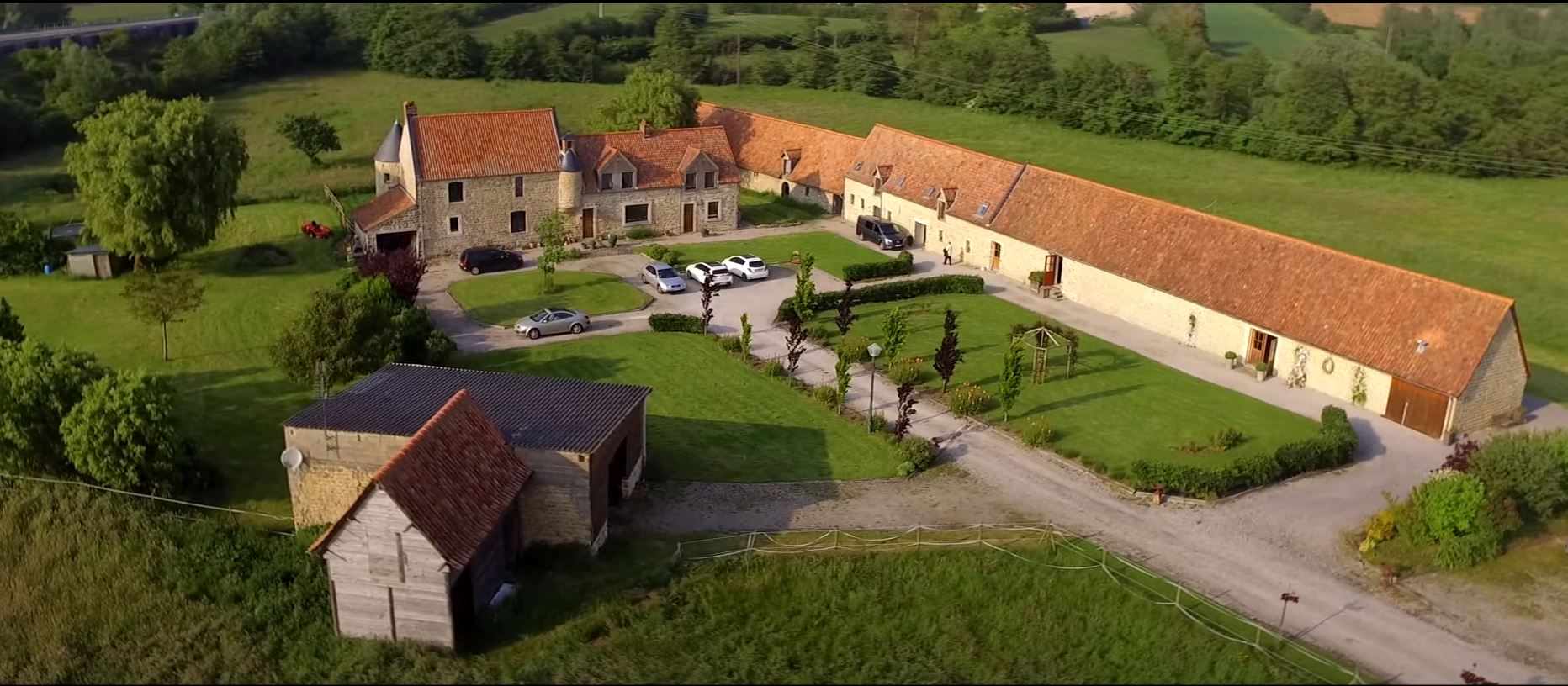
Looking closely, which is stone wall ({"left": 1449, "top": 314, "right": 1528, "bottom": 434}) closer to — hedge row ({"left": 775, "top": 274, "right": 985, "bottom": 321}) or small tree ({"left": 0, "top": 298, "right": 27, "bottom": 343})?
hedge row ({"left": 775, "top": 274, "right": 985, "bottom": 321})

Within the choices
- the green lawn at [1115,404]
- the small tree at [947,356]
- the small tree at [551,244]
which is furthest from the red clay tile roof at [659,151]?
the small tree at [947,356]

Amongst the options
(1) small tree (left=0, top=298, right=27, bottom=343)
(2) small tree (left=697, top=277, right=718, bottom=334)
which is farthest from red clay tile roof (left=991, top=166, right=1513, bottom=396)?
(1) small tree (left=0, top=298, right=27, bottom=343)

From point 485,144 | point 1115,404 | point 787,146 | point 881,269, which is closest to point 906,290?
point 881,269

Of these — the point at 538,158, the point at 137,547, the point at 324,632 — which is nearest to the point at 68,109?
the point at 538,158

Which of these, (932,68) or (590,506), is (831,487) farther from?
(932,68)

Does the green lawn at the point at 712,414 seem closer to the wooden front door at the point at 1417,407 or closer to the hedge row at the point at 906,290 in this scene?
the hedge row at the point at 906,290
